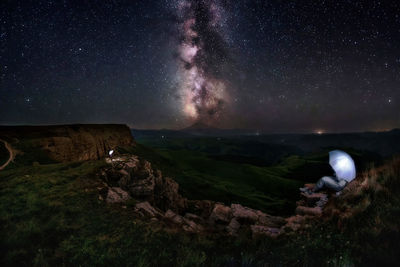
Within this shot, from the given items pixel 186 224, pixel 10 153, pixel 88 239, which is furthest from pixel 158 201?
pixel 10 153

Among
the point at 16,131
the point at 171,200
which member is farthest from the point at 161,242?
the point at 16,131

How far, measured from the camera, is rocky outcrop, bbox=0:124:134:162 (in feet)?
90.8

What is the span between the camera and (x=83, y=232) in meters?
8.55

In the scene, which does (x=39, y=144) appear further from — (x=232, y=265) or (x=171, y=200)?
(x=232, y=265)

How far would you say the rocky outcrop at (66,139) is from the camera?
27672 mm

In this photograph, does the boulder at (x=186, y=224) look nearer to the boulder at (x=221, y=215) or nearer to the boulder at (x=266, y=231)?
the boulder at (x=266, y=231)

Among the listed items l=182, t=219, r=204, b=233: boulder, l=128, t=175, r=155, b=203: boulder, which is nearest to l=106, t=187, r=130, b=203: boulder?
l=128, t=175, r=155, b=203: boulder

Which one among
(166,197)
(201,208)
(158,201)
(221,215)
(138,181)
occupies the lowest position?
(201,208)

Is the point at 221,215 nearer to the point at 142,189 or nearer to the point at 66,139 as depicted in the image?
the point at 142,189

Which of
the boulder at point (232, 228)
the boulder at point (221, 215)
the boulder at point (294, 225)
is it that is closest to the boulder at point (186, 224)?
the boulder at point (232, 228)

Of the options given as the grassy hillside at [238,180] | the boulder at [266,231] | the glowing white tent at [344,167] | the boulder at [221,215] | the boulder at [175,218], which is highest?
the glowing white tent at [344,167]

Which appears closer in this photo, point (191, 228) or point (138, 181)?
point (191, 228)

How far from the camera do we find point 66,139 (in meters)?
34.7

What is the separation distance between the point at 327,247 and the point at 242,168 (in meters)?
80.5
